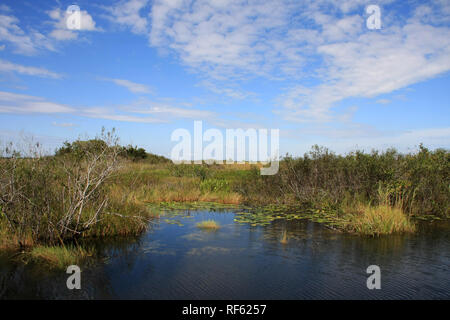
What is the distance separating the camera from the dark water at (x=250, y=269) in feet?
17.7

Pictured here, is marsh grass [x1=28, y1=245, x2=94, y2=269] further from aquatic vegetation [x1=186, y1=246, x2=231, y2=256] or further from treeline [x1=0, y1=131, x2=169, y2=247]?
aquatic vegetation [x1=186, y1=246, x2=231, y2=256]

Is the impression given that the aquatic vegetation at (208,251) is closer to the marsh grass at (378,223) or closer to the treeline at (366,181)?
the marsh grass at (378,223)

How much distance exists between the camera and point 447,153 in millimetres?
14195

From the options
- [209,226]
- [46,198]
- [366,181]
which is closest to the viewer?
[46,198]

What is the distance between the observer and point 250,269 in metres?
6.50

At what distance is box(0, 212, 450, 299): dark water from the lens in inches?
213

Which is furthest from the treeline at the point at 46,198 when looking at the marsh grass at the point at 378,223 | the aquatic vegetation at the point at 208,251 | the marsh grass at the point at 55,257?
the marsh grass at the point at 378,223

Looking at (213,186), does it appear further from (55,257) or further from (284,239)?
(55,257)

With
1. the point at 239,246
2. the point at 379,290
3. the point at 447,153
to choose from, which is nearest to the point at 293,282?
the point at 379,290

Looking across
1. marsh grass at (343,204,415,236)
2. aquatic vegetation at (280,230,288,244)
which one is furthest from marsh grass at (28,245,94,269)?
marsh grass at (343,204,415,236)

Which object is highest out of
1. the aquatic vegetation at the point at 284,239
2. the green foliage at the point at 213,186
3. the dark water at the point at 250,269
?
the green foliage at the point at 213,186

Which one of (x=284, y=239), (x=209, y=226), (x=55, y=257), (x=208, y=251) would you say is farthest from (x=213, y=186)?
(x=55, y=257)

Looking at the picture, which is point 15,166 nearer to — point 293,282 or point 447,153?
point 293,282

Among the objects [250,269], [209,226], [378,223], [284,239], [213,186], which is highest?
[213,186]
